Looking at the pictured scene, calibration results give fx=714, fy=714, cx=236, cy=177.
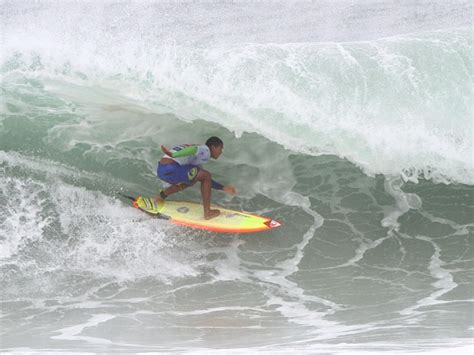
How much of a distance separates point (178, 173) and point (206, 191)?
1.09 feet

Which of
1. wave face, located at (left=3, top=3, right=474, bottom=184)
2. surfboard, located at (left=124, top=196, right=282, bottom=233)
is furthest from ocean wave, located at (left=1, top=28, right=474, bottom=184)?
surfboard, located at (left=124, top=196, right=282, bottom=233)

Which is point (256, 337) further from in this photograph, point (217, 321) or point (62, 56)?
point (62, 56)

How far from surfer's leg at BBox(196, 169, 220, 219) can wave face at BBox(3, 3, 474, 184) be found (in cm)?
120

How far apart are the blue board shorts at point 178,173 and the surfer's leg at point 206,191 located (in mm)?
61

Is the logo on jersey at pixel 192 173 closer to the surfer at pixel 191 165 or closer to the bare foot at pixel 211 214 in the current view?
the surfer at pixel 191 165

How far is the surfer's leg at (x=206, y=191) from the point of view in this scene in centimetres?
673

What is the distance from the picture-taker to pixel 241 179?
775 cm

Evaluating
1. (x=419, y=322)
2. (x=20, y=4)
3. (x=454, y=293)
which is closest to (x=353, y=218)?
(x=454, y=293)

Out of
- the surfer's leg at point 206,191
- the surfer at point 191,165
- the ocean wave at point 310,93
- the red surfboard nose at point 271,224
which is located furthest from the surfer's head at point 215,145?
the ocean wave at point 310,93

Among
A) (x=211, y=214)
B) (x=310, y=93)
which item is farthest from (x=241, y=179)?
(x=310, y=93)

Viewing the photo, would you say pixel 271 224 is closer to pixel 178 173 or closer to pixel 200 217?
pixel 200 217

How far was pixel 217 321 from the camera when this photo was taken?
577 centimetres

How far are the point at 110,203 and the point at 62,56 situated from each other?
215 centimetres

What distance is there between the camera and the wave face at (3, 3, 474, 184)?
7.88 m
